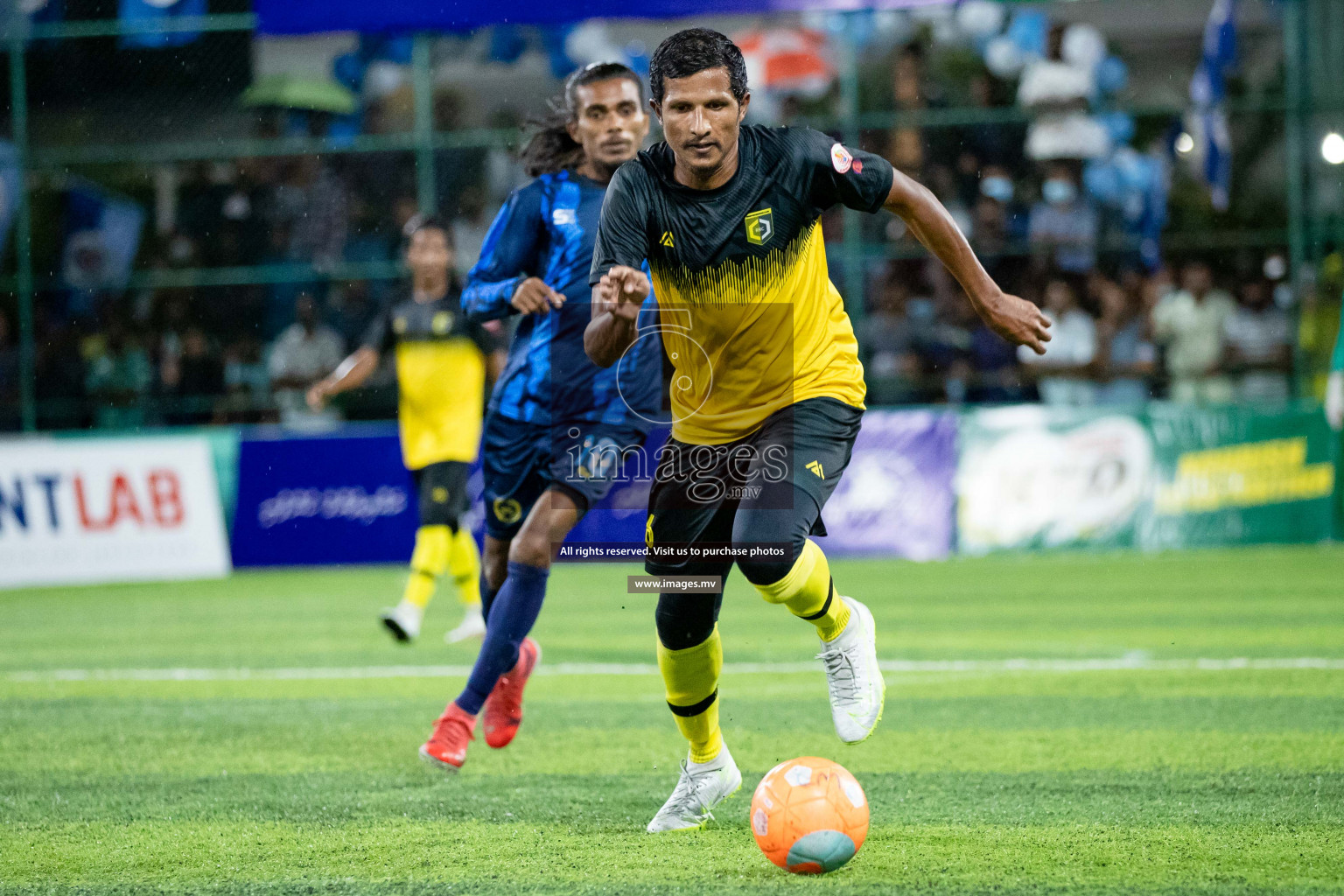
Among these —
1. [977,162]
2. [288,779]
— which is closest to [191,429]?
[977,162]

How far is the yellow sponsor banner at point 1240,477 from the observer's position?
1373cm

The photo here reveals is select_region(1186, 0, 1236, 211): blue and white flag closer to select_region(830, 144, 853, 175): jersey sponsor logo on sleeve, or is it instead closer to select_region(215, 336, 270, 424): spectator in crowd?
select_region(215, 336, 270, 424): spectator in crowd

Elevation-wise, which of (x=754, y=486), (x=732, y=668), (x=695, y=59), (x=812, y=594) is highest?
(x=695, y=59)

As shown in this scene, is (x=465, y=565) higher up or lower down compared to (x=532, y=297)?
lower down

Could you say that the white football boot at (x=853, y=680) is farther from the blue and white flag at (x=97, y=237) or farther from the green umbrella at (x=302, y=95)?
the blue and white flag at (x=97, y=237)

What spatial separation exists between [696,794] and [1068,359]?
10616mm

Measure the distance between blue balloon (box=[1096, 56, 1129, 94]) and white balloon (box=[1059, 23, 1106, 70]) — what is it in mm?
73

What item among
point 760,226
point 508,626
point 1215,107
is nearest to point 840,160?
point 760,226

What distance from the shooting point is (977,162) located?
49.6 ft

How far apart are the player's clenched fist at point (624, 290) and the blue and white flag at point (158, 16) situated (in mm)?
13128

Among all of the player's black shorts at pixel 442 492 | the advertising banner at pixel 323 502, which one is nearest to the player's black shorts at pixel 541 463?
the player's black shorts at pixel 442 492

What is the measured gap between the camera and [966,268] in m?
4.34

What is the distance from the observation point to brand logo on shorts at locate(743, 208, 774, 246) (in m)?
4.31

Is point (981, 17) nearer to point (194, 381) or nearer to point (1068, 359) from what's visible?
point (1068, 359)
